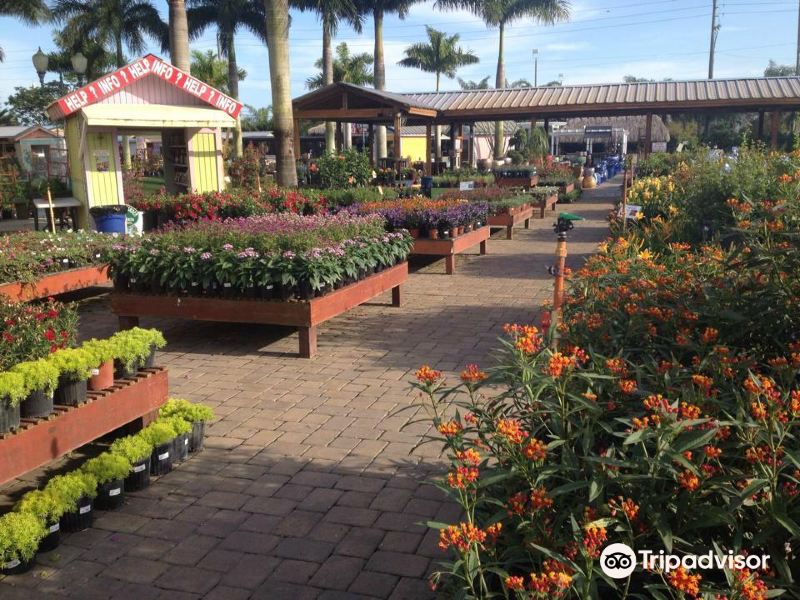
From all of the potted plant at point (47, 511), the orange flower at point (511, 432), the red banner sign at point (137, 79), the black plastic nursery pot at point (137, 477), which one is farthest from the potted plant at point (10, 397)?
the red banner sign at point (137, 79)

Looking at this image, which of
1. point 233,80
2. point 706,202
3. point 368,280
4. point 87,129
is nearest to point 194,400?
point 368,280

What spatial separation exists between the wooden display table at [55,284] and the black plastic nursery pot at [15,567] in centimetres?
482

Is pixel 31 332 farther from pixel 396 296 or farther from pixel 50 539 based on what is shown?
pixel 396 296

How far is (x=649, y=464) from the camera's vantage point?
78.4 inches

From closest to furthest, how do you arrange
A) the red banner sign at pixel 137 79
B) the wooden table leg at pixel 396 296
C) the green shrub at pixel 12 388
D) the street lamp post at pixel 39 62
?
the green shrub at pixel 12 388 < the wooden table leg at pixel 396 296 < the red banner sign at pixel 137 79 < the street lamp post at pixel 39 62

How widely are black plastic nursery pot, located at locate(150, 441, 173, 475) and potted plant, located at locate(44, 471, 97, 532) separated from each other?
51cm

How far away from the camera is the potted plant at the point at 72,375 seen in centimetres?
372

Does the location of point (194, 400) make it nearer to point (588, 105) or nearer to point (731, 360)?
point (731, 360)

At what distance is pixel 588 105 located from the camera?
78.8 ft

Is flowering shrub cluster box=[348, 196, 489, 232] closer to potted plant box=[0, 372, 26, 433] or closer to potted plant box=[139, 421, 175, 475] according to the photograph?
potted plant box=[139, 421, 175, 475]

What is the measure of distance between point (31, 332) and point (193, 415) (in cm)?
104

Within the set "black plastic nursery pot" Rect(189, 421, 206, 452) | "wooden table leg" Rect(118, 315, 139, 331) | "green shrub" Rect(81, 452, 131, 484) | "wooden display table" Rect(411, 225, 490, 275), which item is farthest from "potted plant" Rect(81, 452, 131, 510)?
"wooden display table" Rect(411, 225, 490, 275)

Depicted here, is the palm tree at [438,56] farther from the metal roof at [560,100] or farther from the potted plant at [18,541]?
the potted plant at [18,541]

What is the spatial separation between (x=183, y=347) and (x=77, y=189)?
27.3 ft
